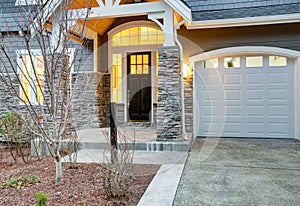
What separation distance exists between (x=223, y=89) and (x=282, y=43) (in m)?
2.05

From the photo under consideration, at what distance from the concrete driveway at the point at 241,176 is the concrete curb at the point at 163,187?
94 mm

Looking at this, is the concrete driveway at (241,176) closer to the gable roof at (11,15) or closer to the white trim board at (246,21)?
the white trim board at (246,21)

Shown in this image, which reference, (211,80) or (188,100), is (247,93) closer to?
(211,80)

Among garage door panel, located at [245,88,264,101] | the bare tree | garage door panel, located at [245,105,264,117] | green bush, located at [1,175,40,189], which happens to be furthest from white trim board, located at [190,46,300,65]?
green bush, located at [1,175,40,189]

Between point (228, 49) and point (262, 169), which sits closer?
point (262, 169)

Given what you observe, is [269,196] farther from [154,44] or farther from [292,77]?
[154,44]

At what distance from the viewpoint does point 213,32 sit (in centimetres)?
730

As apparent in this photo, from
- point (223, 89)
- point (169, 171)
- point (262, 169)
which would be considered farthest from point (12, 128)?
point (223, 89)

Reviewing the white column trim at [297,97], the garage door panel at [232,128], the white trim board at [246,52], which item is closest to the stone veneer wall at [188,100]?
the white trim board at [246,52]

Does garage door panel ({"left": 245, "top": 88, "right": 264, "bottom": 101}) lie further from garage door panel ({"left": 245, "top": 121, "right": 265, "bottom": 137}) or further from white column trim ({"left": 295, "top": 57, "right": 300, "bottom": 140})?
white column trim ({"left": 295, "top": 57, "right": 300, "bottom": 140})

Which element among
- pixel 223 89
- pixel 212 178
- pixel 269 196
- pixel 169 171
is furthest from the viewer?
pixel 223 89

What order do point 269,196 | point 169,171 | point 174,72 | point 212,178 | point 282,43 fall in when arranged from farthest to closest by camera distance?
1. point 282,43
2. point 174,72
3. point 169,171
4. point 212,178
5. point 269,196

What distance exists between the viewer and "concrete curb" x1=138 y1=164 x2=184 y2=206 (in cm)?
299

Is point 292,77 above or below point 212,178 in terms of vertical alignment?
above
